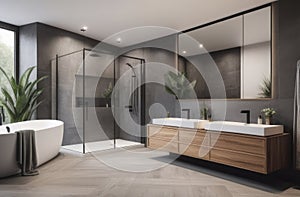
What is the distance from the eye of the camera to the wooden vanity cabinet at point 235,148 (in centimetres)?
267

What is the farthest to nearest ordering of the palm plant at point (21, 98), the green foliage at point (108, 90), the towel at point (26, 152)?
the green foliage at point (108, 90), the palm plant at point (21, 98), the towel at point (26, 152)

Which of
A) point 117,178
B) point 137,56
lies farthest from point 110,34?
point 117,178

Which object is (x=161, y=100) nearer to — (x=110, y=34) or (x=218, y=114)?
(x=218, y=114)

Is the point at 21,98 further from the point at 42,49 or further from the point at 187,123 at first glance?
the point at 187,123

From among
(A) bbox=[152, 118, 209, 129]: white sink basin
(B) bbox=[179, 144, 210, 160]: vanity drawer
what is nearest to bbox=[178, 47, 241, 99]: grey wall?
(A) bbox=[152, 118, 209, 129]: white sink basin

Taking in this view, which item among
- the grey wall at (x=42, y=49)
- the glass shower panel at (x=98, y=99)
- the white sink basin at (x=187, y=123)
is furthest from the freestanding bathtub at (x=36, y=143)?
the white sink basin at (x=187, y=123)

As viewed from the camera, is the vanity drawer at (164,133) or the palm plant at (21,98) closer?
the vanity drawer at (164,133)

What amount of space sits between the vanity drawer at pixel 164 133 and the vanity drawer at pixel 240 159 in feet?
2.29

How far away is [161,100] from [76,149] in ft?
6.38

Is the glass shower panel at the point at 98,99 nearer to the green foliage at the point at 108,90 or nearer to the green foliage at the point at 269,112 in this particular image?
the green foliage at the point at 108,90

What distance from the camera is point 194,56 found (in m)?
4.07

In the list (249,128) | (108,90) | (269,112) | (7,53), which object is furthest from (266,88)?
(7,53)

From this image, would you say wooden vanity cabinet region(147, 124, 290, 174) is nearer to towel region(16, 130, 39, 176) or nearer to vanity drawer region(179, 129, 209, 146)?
vanity drawer region(179, 129, 209, 146)

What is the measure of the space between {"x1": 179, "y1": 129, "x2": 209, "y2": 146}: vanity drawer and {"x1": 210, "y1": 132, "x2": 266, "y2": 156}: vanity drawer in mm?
116
